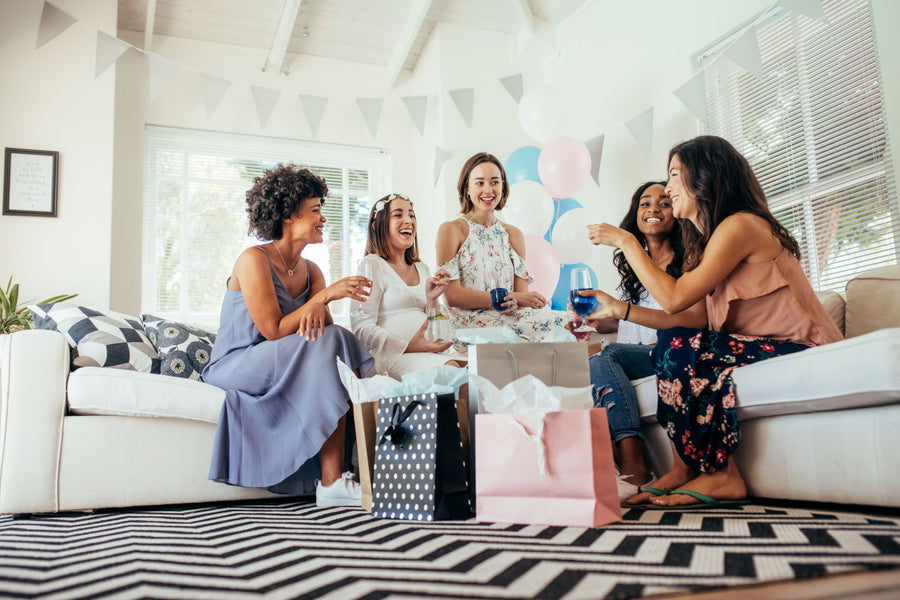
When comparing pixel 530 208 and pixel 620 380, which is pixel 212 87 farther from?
pixel 620 380

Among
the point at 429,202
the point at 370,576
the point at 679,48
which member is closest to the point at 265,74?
the point at 429,202

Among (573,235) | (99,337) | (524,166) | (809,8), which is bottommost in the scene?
(99,337)

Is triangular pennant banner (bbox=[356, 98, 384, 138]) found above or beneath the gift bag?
above

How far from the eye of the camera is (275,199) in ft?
7.61

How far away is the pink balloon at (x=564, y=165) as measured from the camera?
12.4ft

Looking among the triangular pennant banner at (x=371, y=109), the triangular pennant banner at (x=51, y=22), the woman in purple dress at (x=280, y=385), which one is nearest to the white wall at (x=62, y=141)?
the triangular pennant banner at (x=51, y=22)

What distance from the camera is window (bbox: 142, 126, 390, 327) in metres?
5.01

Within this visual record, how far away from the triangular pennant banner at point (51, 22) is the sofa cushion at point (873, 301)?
3679 mm

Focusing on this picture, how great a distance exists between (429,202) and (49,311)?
A: 356cm

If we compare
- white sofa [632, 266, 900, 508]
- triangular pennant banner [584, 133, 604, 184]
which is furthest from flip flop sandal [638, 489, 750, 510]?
triangular pennant banner [584, 133, 604, 184]

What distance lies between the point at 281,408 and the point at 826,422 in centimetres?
147

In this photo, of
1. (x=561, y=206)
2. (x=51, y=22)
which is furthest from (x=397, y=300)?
(x=51, y=22)

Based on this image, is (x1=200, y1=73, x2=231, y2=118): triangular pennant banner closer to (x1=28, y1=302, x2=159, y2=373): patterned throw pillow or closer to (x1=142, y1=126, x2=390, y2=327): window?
(x1=142, y1=126, x2=390, y2=327): window

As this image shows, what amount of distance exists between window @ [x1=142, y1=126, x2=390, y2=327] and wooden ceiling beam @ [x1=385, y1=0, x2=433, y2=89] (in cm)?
79
